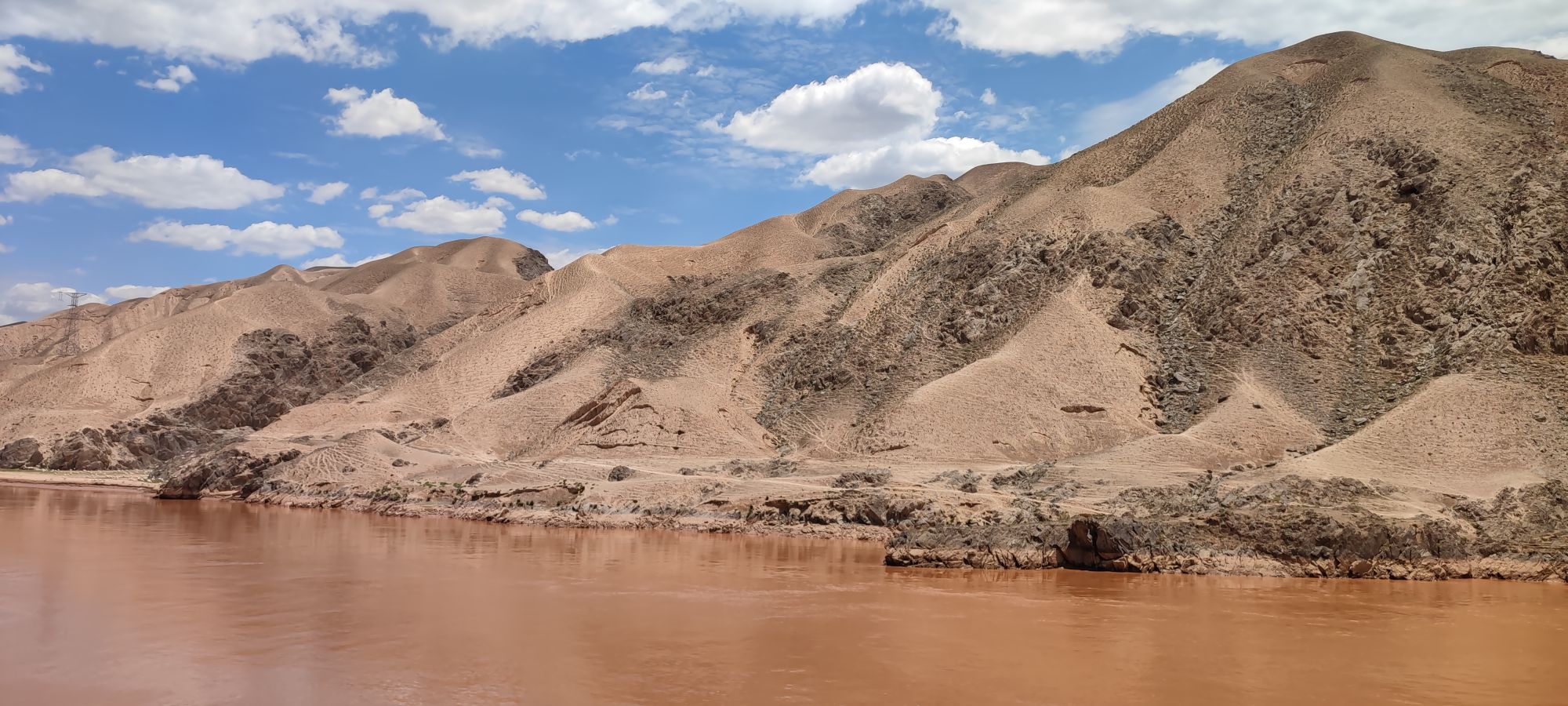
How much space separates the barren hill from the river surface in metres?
4.24

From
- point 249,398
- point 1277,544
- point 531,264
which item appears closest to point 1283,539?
point 1277,544

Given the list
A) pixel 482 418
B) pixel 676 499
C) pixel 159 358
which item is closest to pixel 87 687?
pixel 676 499

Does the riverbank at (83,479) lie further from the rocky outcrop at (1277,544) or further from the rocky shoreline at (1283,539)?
the rocky outcrop at (1277,544)

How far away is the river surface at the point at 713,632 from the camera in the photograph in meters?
12.4

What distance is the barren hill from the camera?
3014 centimetres

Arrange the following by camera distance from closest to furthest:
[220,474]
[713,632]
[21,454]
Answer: [713,632] → [220,474] → [21,454]

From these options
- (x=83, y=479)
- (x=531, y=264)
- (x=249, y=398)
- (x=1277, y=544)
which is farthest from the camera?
(x=531, y=264)

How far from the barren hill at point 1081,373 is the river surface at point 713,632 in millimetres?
4237

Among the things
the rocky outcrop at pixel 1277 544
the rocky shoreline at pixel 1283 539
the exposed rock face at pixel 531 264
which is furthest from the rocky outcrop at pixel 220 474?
the exposed rock face at pixel 531 264

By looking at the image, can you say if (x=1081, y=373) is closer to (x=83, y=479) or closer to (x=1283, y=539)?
(x=1283, y=539)

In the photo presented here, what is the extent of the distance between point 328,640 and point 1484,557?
22.3 m

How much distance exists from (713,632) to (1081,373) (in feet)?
103

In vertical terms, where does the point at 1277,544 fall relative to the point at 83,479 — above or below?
above

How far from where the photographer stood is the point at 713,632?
15.9 metres
